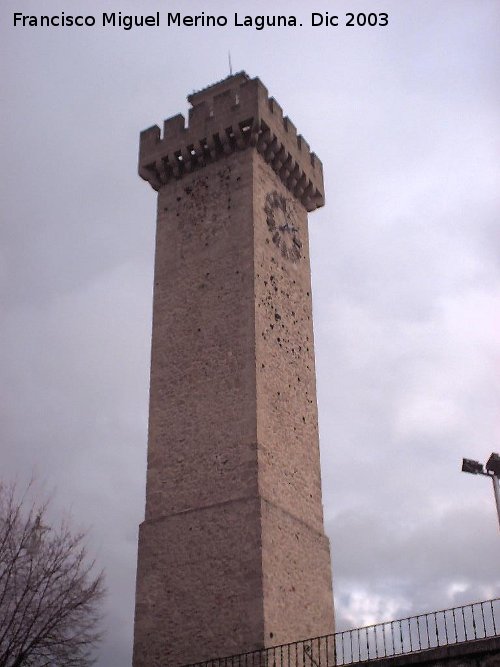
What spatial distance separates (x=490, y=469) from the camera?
16453 mm

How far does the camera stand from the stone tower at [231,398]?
19.5 meters

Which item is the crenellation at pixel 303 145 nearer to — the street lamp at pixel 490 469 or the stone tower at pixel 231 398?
the stone tower at pixel 231 398

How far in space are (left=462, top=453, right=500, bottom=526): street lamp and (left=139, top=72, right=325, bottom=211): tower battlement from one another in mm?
12427

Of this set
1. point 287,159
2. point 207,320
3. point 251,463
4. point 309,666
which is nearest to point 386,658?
point 309,666

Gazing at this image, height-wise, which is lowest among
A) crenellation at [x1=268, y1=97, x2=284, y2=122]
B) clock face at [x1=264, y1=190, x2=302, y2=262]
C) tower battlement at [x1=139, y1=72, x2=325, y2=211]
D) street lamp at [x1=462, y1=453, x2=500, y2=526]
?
street lamp at [x1=462, y1=453, x2=500, y2=526]

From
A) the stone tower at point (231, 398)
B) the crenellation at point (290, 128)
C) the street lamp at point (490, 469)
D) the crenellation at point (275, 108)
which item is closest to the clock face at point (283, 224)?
the stone tower at point (231, 398)

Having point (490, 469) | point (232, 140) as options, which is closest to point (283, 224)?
point (232, 140)

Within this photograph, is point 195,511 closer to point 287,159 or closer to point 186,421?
point 186,421

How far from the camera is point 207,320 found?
75.8ft

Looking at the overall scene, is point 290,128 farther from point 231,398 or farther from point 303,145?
point 231,398

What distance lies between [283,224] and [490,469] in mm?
11435

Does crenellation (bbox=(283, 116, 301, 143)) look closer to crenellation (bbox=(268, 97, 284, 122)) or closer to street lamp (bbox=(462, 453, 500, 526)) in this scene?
crenellation (bbox=(268, 97, 284, 122))

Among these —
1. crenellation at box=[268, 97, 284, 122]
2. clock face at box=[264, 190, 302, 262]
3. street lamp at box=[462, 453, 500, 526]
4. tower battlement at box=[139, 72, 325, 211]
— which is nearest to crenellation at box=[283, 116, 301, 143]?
tower battlement at box=[139, 72, 325, 211]

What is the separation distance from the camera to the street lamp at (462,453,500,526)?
1634cm
